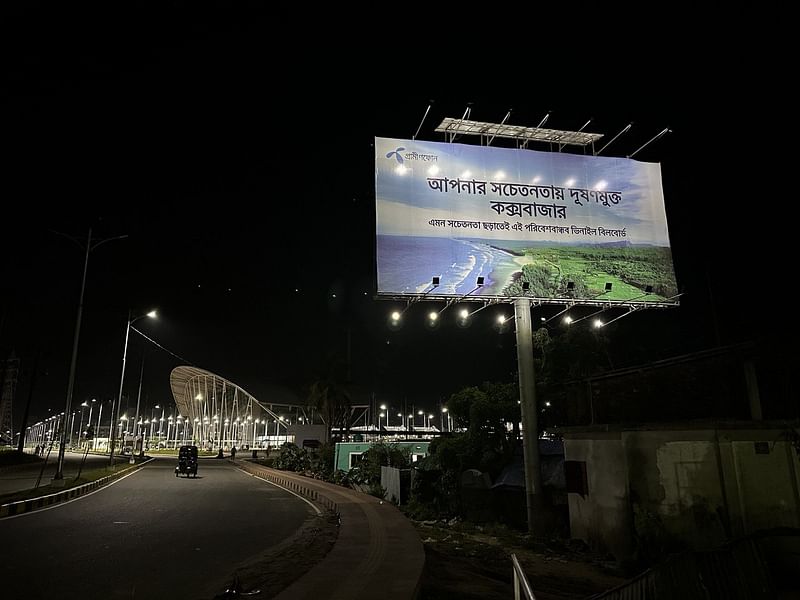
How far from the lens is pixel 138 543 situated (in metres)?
10.2

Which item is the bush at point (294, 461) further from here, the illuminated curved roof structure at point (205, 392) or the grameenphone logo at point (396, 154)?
the illuminated curved roof structure at point (205, 392)

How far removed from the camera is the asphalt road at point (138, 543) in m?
7.20

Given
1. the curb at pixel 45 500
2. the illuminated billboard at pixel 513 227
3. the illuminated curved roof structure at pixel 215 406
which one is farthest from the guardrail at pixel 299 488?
the illuminated curved roof structure at pixel 215 406

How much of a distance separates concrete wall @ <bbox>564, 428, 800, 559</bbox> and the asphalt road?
289 inches

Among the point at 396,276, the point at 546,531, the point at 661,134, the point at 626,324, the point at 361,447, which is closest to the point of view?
the point at 546,531

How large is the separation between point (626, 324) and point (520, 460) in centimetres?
1711

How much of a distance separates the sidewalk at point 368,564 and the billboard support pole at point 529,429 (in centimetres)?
351

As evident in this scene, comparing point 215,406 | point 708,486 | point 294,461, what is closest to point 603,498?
point 708,486

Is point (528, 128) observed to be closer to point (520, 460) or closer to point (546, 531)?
point (520, 460)

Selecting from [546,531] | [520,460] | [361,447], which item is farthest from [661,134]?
[361,447]

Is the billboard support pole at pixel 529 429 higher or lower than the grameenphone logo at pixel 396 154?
lower

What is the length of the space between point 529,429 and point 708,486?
5248 millimetres

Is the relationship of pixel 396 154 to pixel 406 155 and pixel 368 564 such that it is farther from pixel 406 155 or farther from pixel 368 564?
pixel 368 564

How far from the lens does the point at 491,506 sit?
53.2 ft
